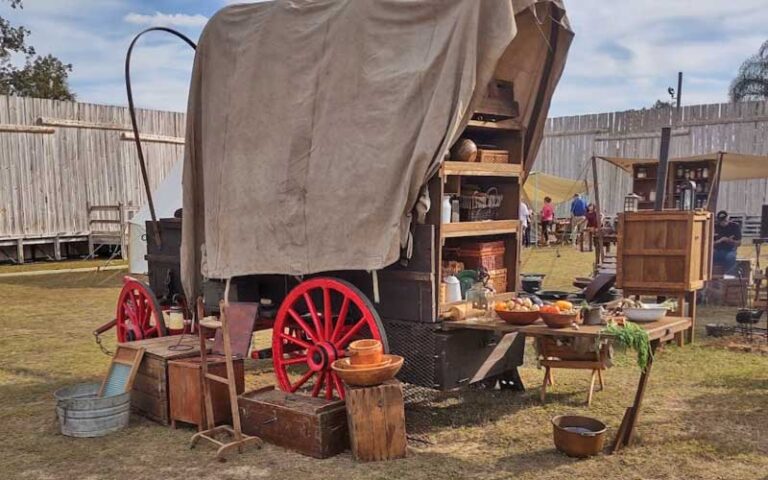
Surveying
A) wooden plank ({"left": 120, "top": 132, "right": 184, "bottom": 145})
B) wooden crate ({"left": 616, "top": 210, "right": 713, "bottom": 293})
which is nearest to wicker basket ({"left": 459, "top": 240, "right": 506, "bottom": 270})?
wooden crate ({"left": 616, "top": 210, "right": 713, "bottom": 293})

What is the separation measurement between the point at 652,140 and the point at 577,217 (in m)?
2.67

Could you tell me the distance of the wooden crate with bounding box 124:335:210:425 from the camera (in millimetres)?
4664

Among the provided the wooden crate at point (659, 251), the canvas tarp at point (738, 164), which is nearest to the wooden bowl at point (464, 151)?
the wooden crate at point (659, 251)

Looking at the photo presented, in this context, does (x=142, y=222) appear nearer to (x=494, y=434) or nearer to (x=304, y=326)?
(x=304, y=326)

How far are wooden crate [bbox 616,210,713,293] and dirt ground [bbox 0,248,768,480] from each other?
0.69 m

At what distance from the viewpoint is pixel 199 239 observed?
17.7ft

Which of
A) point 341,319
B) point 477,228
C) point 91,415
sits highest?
point 477,228

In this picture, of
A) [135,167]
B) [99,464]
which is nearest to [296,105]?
[99,464]

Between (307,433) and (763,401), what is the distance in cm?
329

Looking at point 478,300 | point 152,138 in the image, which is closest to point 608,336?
point 478,300

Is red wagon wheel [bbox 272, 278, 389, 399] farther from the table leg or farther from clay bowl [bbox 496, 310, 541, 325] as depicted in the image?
the table leg

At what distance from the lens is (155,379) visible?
15.5 feet

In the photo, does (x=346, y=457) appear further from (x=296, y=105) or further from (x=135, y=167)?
(x=135, y=167)

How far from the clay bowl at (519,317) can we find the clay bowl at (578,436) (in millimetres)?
606
